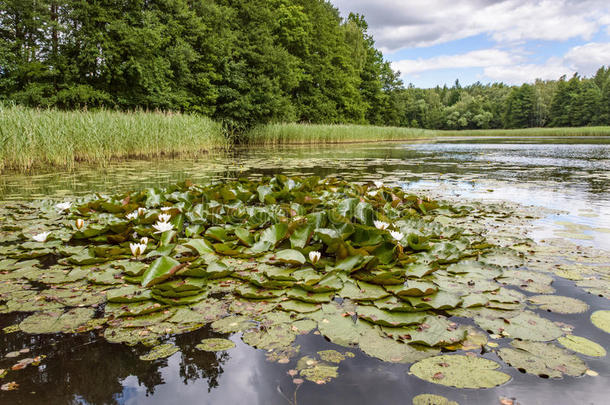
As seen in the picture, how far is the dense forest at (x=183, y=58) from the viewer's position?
→ 13102 millimetres

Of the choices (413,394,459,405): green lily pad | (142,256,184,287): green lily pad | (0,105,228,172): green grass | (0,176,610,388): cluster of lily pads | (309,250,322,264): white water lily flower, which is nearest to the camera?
(413,394,459,405): green lily pad

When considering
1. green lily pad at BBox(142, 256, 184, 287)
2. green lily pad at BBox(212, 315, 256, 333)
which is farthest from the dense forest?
green lily pad at BBox(212, 315, 256, 333)

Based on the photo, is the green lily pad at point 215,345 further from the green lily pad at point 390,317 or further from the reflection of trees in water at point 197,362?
the green lily pad at point 390,317

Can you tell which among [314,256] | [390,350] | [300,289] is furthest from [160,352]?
[314,256]

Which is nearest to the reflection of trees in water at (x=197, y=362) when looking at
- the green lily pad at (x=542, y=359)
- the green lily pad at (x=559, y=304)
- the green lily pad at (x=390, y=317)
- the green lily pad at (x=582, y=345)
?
the green lily pad at (x=390, y=317)

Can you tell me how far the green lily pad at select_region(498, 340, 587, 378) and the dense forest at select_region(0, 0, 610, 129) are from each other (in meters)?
14.6

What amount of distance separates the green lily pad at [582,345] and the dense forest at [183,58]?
1466 centimetres

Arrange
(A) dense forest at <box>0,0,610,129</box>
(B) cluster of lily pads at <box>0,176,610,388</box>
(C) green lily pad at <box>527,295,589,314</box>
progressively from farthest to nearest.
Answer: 1. (A) dense forest at <box>0,0,610,129</box>
2. (C) green lily pad at <box>527,295,589,314</box>
3. (B) cluster of lily pads at <box>0,176,610,388</box>

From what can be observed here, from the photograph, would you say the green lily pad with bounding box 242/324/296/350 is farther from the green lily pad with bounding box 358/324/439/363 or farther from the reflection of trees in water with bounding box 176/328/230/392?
the green lily pad with bounding box 358/324/439/363

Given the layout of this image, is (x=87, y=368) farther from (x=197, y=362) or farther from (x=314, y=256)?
(x=314, y=256)

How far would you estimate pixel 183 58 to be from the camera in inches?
621

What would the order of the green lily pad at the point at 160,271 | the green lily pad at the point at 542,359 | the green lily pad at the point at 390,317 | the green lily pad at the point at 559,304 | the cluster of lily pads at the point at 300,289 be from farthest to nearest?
the green lily pad at the point at 160,271 < the green lily pad at the point at 559,304 < the green lily pad at the point at 390,317 < the cluster of lily pads at the point at 300,289 < the green lily pad at the point at 542,359

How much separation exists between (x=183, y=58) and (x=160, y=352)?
17.1m

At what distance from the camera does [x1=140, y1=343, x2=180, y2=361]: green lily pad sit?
3.64ft
